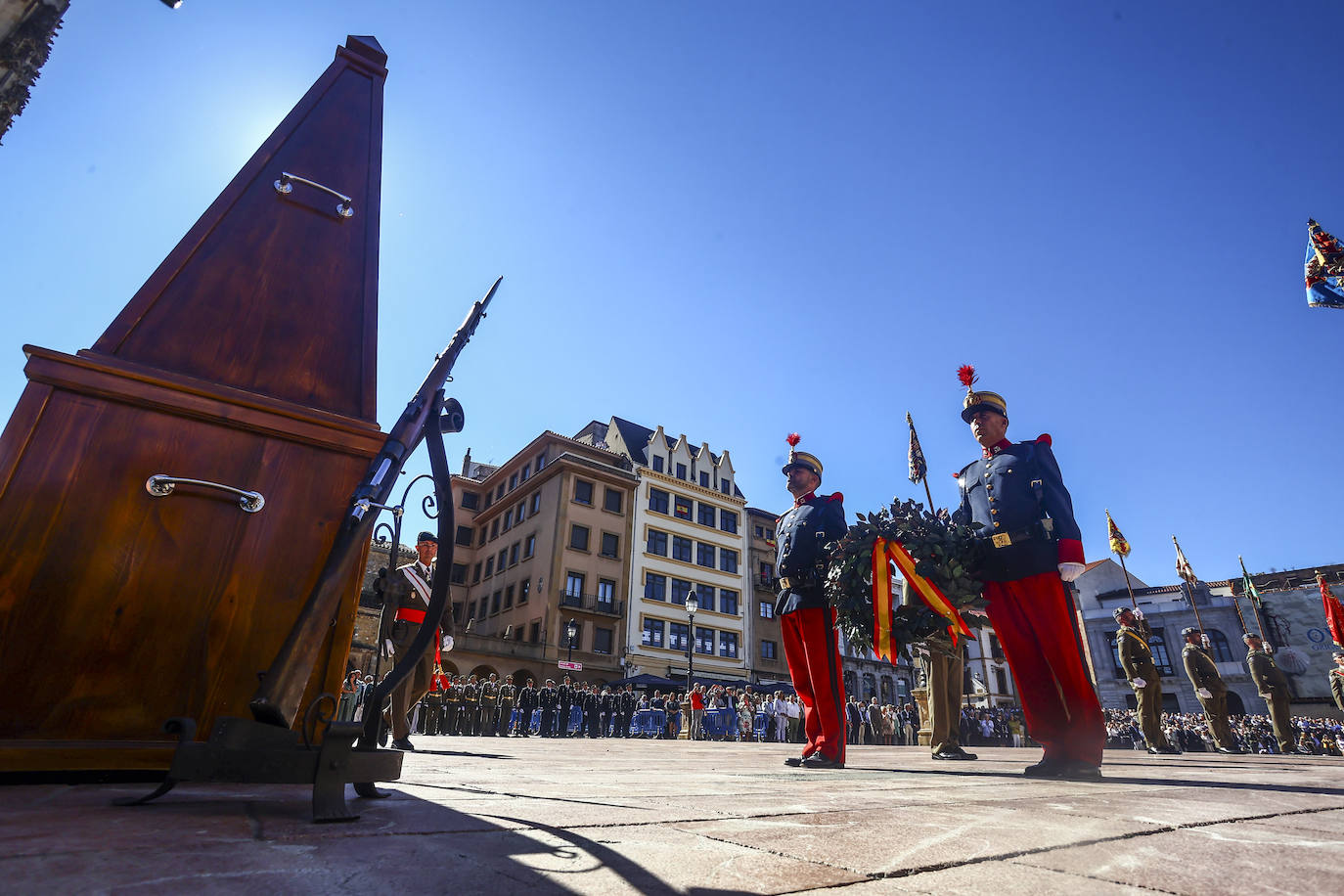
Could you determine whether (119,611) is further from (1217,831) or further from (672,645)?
(672,645)

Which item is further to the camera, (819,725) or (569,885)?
(819,725)

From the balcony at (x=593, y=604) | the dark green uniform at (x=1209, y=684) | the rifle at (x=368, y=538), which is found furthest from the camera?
the balcony at (x=593, y=604)

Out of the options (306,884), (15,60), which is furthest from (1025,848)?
(15,60)

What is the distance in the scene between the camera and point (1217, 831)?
72.4 inches

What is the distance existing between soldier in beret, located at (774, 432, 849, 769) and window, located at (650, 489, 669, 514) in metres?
33.2

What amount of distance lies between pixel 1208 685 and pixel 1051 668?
10.5m

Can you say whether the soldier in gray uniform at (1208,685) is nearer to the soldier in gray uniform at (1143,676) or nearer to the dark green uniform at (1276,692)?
the dark green uniform at (1276,692)

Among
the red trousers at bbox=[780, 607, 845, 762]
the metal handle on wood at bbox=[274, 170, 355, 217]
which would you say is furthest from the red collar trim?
the metal handle on wood at bbox=[274, 170, 355, 217]

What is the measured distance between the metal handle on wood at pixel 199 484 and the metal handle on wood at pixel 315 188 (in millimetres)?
1579

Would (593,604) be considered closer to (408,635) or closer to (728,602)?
(728,602)

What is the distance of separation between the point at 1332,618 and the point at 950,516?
11103 mm

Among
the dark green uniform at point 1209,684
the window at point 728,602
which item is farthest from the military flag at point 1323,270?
the window at point 728,602

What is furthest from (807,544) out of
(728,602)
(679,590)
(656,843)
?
(728,602)

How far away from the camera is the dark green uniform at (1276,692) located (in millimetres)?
11602
